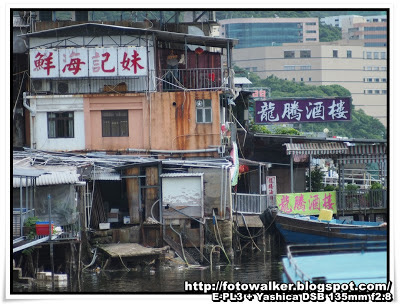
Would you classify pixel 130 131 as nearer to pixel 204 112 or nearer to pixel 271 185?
pixel 204 112

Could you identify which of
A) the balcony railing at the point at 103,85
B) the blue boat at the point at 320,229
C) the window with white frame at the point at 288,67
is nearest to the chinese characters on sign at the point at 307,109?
the balcony railing at the point at 103,85

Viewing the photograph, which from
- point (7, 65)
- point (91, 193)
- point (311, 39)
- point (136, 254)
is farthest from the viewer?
point (311, 39)

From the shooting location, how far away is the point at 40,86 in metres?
32.1

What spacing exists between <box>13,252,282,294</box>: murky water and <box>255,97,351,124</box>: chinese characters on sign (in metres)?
Result: 6.99

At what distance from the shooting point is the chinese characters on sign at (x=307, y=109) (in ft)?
112

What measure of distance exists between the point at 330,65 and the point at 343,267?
108586 millimetres

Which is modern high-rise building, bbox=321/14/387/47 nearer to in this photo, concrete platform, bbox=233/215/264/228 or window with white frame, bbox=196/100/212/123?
window with white frame, bbox=196/100/212/123

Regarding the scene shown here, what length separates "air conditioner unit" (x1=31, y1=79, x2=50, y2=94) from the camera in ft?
105

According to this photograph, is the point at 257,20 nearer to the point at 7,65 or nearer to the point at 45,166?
the point at 45,166

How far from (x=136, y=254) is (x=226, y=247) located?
324 cm

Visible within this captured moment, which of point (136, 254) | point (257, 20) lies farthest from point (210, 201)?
point (257, 20)

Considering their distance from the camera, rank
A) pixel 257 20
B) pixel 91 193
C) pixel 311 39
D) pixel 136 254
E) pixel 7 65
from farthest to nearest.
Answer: pixel 311 39 < pixel 257 20 < pixel 91 193 < pixel 136 254 < pixel 7 65

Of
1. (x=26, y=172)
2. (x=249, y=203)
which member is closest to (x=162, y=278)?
(x=26, y=172)

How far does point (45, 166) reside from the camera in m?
28.0
